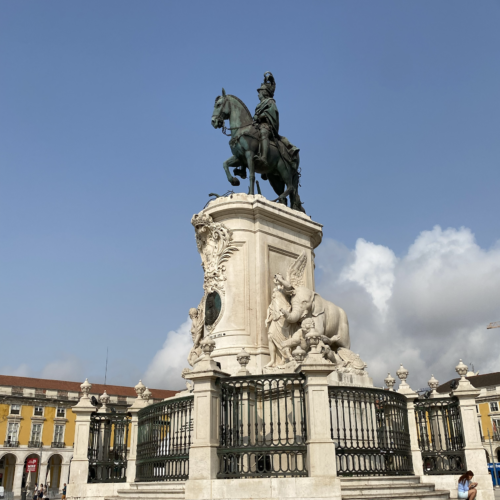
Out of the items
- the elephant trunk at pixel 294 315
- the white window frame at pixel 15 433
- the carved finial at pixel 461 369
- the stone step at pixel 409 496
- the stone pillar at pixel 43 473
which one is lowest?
the stone step at pixel 409 496

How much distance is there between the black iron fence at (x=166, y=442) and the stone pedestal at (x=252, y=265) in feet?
6.30

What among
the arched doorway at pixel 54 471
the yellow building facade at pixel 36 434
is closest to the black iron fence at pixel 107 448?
the yellow building facade at pixel 36 434

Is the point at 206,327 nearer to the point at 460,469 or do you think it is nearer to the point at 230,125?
the point at 230,125

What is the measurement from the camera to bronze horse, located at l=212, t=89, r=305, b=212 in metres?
16.6

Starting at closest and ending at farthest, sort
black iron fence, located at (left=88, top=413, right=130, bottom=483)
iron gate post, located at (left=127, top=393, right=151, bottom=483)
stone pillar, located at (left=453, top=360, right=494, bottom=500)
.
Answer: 1. stone pillar, located at (left=453, top=360, right=494, bottom=500)
2. iron gate post, located at (left=127, top=393, right=151, bottom=483)
3. black iron fence, located at (left=88, top=413, right=130, bottom=483)

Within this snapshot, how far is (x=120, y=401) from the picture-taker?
62.9 metres

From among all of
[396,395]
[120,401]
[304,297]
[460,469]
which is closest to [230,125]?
[304,297]

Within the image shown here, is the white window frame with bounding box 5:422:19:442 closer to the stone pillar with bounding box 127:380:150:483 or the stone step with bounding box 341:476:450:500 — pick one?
the stone pillar with bounding box 127:380:150:483

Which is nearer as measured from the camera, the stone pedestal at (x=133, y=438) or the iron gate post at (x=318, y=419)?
the iron gate post at (x=318, y=419)

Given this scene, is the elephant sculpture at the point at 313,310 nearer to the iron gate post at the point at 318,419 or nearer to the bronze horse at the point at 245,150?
the bronze horse at the point at 245,150

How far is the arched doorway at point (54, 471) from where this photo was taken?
200 ft

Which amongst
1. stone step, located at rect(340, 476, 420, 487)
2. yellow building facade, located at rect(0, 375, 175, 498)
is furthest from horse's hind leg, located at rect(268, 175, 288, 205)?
yellow building facade, located at rect(0, 375, 175, 498)

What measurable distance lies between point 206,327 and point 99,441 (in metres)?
4.95

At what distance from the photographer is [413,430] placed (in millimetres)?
14500
